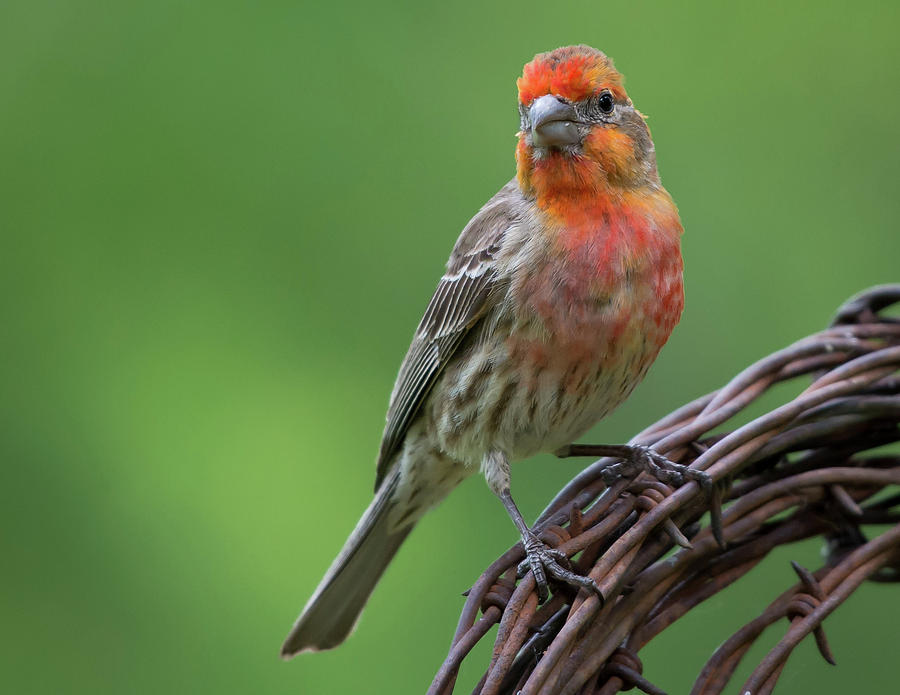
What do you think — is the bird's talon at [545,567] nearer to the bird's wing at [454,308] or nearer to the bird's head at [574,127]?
the bird's wing at [454,308]

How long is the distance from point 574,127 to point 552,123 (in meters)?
0.07

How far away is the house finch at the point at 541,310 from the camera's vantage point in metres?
2.79

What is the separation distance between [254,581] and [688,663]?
1.47 meters

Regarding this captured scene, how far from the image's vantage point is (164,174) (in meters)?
4.32

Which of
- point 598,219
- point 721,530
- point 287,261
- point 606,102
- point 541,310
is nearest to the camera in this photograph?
point 721,530

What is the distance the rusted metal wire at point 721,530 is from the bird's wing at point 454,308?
657 millimetres

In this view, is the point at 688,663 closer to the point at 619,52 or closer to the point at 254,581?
the point at 254,581

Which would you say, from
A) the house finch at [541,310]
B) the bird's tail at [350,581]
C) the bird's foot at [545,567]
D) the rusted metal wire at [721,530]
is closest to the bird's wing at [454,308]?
the house finch at [541,310]

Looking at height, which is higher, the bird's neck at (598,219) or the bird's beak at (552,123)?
the bird's beak at (552,123)

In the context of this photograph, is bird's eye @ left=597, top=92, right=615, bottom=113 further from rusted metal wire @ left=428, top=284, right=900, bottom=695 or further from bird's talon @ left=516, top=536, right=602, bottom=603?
bird's talon @ left=516, top=536, right=602, bottom=603

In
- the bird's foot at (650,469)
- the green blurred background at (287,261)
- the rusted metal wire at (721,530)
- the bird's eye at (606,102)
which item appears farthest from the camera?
the green blurred background at (287,261)

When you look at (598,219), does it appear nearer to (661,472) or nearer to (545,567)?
(661,472)

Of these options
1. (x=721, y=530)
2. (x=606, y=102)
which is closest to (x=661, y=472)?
(x=721, y=530)

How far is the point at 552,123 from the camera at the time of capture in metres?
2.91
